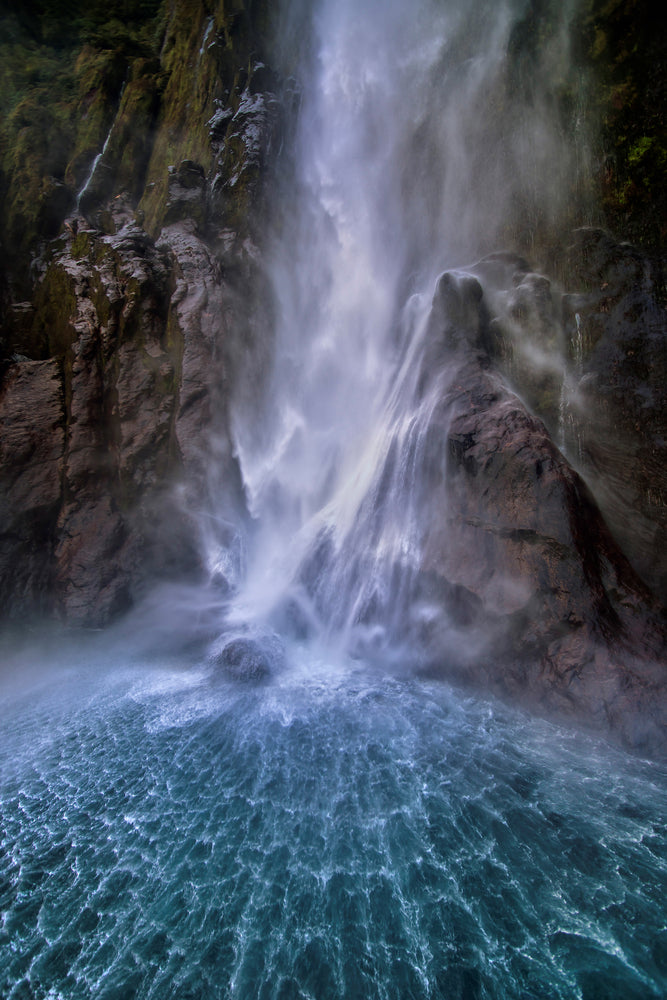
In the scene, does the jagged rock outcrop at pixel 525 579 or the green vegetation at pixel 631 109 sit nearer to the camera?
the jagged rock outcrop at pixel 525 579

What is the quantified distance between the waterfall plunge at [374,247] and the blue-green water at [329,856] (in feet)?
14.7

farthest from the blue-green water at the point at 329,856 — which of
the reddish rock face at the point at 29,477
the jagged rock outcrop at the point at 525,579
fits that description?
the reddish rock face at the point at 29,477

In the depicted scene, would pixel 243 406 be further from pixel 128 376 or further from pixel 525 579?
pixel 525 579

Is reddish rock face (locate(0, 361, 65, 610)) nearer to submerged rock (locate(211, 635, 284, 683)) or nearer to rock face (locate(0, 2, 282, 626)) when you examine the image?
rock face (locate(0, 2, 282, 626))

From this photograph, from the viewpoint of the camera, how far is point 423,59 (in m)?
17.7

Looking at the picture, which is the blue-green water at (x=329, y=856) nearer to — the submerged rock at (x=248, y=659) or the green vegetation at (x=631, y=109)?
the submerged rock at (x=248, y=659)

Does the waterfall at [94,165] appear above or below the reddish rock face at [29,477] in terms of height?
above

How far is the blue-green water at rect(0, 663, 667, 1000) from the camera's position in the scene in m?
4.88

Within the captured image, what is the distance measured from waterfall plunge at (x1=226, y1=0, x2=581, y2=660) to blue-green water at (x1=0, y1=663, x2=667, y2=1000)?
4480 millimetres

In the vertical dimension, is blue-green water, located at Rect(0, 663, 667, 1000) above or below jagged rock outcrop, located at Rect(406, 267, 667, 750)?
below

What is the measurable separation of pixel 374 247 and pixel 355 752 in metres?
17.3

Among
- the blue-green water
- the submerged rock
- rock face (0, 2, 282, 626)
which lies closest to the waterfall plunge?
rock face (0, 2, 282, 626)

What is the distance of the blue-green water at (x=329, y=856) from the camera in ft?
16.0

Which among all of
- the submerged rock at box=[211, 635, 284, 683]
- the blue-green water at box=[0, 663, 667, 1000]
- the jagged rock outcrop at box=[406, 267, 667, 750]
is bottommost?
the blue-green water at box=[0, 663, 667, 1000]
